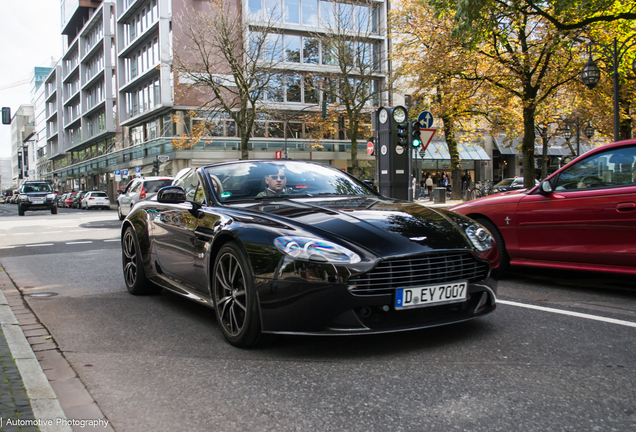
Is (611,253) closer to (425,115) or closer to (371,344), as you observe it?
(371,344)

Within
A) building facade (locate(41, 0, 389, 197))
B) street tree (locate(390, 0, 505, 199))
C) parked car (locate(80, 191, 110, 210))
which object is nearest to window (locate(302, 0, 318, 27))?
building facade (locate(41, 0, 389, 197))

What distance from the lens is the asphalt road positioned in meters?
2.79

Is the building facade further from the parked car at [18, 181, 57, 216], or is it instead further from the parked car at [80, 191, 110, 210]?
the parked car at [18, 181, 57, 216]

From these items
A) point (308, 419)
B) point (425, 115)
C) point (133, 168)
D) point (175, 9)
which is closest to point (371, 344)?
point (308, 419)

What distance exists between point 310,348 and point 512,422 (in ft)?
5.25

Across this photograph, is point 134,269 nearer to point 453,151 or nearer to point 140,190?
point 140,190

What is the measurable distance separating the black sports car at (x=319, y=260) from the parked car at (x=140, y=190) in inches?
590

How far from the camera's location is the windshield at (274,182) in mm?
4949

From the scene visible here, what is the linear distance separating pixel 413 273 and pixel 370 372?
66cm

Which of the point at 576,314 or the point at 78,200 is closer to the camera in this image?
the point at 576,314

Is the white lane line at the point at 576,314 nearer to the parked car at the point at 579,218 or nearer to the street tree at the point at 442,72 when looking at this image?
the parked car at the point at 579,218

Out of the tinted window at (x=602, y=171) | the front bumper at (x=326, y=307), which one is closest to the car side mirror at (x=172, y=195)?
the front bumper at (x=326, y=307)

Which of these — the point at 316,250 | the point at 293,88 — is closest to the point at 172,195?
the point at 316,250

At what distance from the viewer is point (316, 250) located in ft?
11.9
